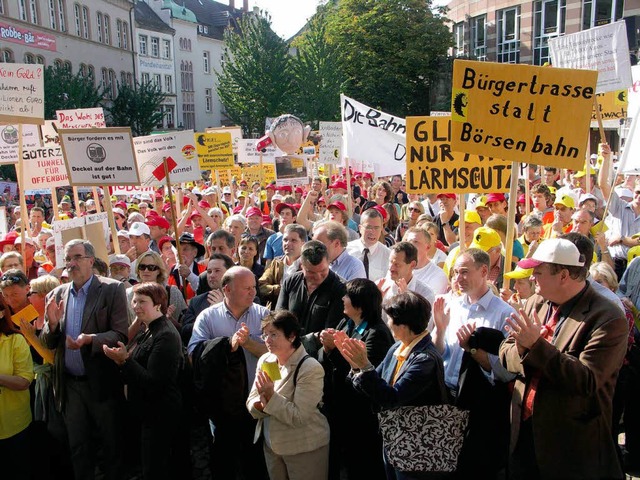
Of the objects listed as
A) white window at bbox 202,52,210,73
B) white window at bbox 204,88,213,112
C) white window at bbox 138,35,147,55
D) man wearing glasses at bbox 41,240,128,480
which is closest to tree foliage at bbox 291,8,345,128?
white window at bbox 138,35,147,55

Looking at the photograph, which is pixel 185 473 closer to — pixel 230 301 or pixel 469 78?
pixel 230 301

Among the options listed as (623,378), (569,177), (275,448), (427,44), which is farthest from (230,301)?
(427,44)

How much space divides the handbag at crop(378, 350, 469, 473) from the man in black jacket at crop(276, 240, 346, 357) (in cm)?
114

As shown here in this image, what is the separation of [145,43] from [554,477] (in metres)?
58.3

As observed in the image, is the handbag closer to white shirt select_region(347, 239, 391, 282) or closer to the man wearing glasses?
the man wearing glasses

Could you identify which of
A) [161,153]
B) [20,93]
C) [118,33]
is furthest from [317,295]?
[118,33]

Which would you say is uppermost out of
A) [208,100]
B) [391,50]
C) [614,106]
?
[391,50]

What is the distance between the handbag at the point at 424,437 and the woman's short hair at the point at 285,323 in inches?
28.2

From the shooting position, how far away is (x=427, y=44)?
4428cm

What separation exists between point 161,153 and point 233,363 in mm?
5767

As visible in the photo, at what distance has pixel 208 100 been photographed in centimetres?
6581

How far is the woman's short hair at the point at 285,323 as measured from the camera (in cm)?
374

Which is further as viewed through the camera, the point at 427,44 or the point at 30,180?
the point at 427,44

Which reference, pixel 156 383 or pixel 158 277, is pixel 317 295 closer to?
pixel 156 383
